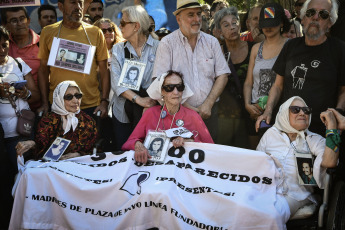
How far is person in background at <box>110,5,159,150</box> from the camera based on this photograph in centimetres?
552

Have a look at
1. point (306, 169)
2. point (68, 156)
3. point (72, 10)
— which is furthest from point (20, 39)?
point (306, 169)

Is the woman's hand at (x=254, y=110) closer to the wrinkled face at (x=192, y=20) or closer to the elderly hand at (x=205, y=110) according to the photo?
the elderly hand at (x=205, y=110)

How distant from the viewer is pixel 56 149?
198 inches

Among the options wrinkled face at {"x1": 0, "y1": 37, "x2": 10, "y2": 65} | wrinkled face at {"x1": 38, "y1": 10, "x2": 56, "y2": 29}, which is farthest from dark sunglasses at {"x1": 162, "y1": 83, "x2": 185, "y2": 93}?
wrinkled face at {"x1": 38, "y1": 10, "x2": 56, "y2": 29}

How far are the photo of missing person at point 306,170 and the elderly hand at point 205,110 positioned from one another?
1.22 m

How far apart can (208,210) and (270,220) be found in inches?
22.3

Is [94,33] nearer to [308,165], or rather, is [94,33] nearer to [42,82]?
[42,82]

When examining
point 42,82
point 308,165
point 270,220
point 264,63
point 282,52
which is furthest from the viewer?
point 42,82

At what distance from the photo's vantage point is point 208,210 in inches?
164

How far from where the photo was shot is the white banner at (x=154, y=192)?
4.14 metres

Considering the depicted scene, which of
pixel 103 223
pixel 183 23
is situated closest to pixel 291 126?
pixel 183 23

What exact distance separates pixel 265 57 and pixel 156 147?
178 cm

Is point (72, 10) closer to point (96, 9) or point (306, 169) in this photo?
point (96, 9)

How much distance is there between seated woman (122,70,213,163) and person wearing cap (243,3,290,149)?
0.83 metres
